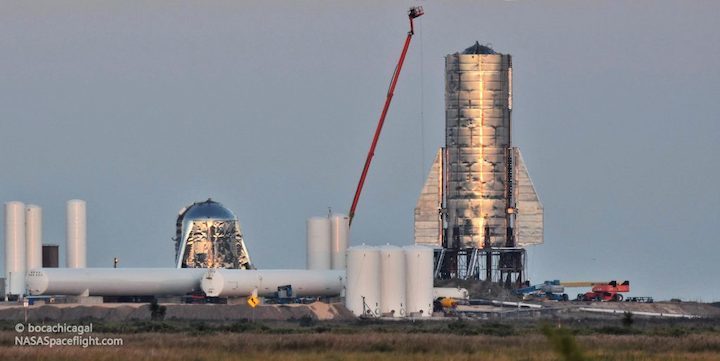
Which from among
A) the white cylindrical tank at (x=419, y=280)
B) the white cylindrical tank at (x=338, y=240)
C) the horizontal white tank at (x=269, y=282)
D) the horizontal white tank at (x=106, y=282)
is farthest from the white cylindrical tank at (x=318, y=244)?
the white cylindrical tank at (x=419, y=280)

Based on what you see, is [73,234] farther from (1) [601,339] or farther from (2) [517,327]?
Result: (1) [601,339]

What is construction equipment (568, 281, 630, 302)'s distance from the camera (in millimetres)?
139875

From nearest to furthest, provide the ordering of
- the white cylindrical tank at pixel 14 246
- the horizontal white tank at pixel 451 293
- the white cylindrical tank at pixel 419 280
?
the white cylindrical tank at pixel 419 280 → the horizontal white tank at pixel 451 293 → the white cylindrical tank at pixel 14 246

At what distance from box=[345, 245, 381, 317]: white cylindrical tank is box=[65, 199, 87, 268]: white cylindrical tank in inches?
1007

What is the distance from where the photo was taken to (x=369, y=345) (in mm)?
71812

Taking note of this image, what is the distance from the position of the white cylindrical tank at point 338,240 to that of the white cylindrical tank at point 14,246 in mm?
26257

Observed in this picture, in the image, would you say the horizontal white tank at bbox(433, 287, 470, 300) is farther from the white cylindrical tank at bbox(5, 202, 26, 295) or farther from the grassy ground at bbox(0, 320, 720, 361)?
the grassy ground at bbox(0, 320, 720, 361)

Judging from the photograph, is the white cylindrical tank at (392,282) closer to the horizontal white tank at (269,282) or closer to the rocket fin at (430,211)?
the horizontal white tank at (269,282)

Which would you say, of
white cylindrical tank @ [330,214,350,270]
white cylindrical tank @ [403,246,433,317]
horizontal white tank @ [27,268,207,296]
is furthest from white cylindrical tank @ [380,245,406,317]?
white cylindrical tank @ [330,214,350,270]

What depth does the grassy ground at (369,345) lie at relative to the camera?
6394 cm

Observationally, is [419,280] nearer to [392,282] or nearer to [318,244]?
[392,282]

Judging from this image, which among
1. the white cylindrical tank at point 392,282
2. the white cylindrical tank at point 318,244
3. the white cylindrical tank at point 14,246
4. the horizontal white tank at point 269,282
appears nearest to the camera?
the white cylindrical tank at point 392,282

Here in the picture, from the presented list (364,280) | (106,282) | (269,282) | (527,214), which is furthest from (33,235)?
(527,214)

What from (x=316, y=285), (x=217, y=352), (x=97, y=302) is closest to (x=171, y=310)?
(x=97, y=302)
